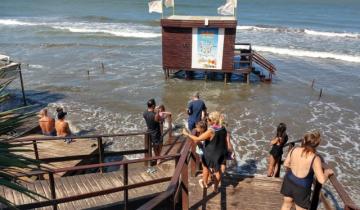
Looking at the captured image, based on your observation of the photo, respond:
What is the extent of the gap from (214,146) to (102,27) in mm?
43133

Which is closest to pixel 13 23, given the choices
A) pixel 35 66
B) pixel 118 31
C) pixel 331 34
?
pixel 118 31

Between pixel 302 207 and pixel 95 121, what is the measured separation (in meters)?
11.9

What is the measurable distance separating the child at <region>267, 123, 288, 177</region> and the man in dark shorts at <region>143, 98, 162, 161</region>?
3.06 meters

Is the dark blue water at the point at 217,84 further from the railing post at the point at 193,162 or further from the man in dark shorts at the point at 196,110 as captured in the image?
the railing post at the point at 193,162

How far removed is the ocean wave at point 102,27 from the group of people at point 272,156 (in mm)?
32957

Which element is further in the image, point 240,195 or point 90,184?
point 90,184

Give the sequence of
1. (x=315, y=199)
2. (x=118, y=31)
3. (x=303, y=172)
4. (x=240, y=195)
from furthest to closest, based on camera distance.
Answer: (x=118, y=31) → (x=240, y=195) → (x=315, y=199) → (x=303, y=172)

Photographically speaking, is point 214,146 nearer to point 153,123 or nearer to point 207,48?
point 153,123

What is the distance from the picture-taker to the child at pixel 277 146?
856cm

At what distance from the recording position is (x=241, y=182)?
24.9 feet

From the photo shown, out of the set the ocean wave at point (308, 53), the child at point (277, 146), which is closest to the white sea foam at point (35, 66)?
the ocean wave at point (308, 53)

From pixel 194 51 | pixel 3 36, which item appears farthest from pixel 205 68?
pixel 3 36

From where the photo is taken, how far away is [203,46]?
21172 mm

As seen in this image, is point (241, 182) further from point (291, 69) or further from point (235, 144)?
point (291, 69)
